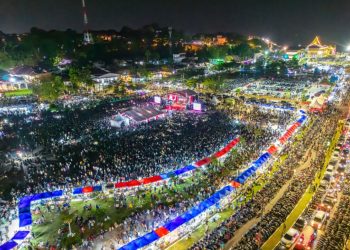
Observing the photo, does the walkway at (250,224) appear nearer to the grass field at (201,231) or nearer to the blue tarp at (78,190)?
the grass field at (201,231)

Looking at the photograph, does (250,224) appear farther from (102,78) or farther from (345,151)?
(102,78)

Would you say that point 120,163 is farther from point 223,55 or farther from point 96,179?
point 223,55

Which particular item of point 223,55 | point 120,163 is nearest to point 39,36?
point 223,55

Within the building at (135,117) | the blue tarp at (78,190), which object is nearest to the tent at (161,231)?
the blue tarp at (78,190)

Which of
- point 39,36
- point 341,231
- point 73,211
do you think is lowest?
point 73,211

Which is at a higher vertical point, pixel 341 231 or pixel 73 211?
pixel 341 231

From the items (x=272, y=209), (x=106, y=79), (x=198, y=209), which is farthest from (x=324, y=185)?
(x=106, y=79)
